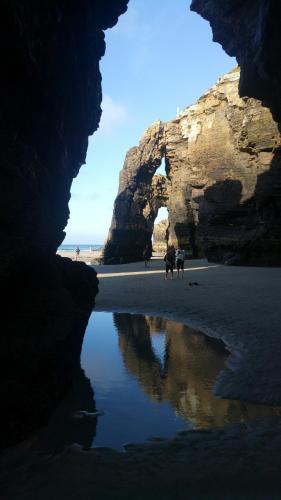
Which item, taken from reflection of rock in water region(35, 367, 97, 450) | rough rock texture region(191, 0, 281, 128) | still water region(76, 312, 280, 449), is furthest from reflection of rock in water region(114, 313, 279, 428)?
rough rock texture region(191, 0, 281, 128)

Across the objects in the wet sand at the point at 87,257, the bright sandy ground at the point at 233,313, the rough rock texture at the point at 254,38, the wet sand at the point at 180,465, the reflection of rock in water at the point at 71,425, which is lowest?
the reflection of rock in water at the point at 71,425

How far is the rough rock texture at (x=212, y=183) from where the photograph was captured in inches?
1107

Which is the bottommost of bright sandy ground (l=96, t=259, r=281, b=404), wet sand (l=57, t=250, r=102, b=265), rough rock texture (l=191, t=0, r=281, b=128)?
bright sandy ground (l=96, t=259, r=281, b=404)

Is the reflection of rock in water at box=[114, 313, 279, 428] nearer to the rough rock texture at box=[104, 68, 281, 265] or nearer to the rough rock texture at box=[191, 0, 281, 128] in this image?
the rough rock texture at box=[191, 0, 281, 128]

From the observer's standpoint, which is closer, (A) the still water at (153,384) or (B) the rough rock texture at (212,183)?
(A) the still water at (153,384)

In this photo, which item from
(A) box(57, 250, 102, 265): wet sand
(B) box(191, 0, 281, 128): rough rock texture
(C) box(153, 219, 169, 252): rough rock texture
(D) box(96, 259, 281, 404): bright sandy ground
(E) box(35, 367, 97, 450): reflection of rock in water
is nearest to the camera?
(E) box(35, 367, 97, 450): reflection of rock in water

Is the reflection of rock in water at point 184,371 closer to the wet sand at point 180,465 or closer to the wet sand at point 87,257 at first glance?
the wet sand at point 180,465

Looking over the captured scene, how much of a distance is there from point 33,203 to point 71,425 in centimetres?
335

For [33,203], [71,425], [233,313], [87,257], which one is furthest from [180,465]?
[87,257]

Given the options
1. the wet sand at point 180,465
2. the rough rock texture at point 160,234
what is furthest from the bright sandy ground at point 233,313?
the rough rock texture at point 160,234

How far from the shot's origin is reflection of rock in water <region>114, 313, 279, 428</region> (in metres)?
5.35

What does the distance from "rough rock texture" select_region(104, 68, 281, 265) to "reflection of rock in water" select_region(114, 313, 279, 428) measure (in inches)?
713

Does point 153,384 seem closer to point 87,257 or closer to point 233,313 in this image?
point 233,313

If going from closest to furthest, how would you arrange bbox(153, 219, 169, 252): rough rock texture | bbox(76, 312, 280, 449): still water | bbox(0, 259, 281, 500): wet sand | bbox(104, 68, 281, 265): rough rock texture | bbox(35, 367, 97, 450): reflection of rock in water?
bbox(0, 259, 281, 500): wet sand < bbox(35, 367, 97, 450): reflection of rock in water < bbox(76, 312, 280, 449): still water < bbox(104, 68, 281, 265): rough rock texture < bbox(153, 219, 169, 252): rough rock texture
